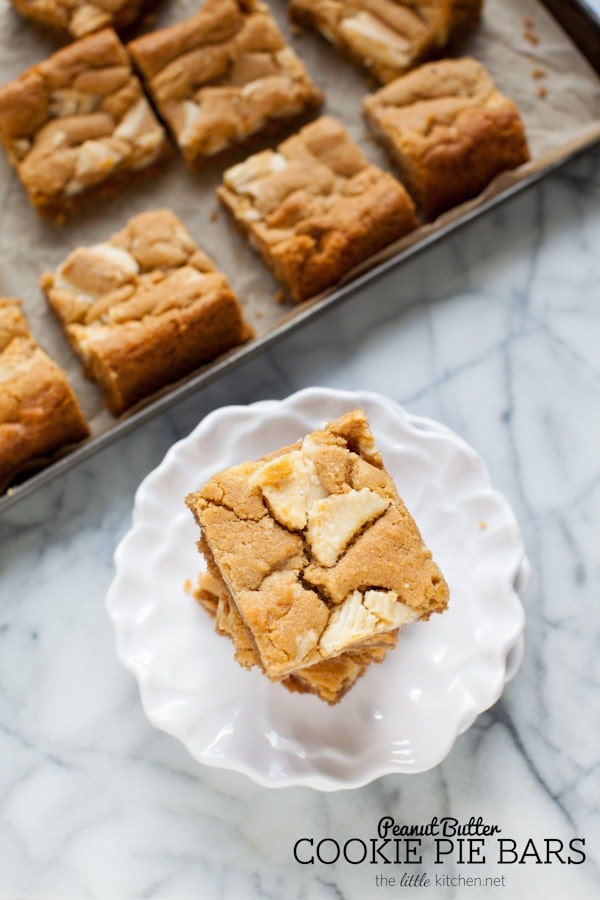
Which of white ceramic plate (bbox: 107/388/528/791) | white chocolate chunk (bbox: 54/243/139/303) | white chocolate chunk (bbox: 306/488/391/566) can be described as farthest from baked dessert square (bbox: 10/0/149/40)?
white chocolate chunk (bbox: 306/488/391/566)

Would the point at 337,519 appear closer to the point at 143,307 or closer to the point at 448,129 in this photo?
the point at 143,307

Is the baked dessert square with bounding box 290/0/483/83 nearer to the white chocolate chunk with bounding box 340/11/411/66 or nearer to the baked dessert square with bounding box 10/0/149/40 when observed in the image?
the white chocolate chunk with bounding box 340/11/411/66

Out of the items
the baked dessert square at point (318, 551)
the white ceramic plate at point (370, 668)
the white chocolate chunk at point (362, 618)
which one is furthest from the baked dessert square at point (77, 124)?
the white chocolate chunk at point (362, 618)

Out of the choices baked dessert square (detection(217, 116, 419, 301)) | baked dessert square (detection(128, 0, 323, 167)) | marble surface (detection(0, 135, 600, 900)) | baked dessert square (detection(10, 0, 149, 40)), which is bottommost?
marble surface (detection(0, 135, 600, 900))

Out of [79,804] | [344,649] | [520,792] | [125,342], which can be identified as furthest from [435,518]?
[79,804]

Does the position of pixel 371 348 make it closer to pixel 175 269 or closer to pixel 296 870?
pixel 175 269

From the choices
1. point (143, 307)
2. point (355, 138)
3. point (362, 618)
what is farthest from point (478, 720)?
point (355, 138)

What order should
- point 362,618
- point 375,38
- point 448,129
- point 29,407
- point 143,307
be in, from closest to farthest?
point 362,618 → point 29,407 → point 143,307 → point 448,129 → point 375,38
